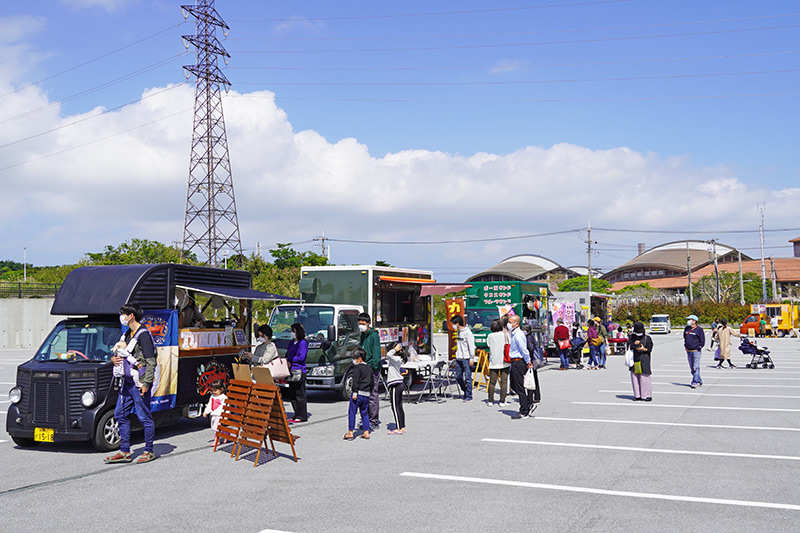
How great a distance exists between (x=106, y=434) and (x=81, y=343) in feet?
4.86

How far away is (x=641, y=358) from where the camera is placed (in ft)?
45.1

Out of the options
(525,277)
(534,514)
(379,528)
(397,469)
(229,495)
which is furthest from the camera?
(525,277)

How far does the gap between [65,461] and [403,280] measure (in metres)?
9.84

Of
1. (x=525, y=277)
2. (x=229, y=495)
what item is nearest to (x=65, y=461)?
(x=229, y=495)

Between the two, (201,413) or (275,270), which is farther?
(275,270)

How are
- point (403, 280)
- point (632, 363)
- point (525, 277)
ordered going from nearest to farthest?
point (632, 363) < point (403, 280) < point (525, 277)

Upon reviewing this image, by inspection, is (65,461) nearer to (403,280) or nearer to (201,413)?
(201,413)

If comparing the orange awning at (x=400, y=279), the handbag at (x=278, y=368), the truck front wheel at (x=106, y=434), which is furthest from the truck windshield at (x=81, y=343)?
the orange awning at (x=400, y=279)

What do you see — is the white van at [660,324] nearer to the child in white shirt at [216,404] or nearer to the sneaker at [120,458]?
the child in white shirt at [216,404]

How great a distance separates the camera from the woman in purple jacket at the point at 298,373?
11.5 meters

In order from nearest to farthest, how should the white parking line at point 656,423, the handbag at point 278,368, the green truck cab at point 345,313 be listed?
1. the white parking line at point 656,423
2. the handbag at point 278,368
3. the green truck cab at point 345,313

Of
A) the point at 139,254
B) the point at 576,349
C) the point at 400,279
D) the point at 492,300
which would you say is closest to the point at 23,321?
the point at 139,254

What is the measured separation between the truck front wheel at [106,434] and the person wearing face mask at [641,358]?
9.72m

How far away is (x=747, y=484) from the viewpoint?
23.6ft
